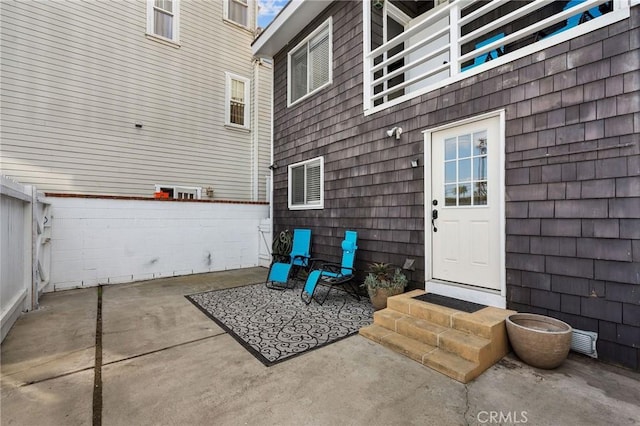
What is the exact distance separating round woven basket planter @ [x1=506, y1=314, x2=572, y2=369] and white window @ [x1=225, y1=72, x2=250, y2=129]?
7821 millimetres

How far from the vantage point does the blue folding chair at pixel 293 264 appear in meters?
4.92

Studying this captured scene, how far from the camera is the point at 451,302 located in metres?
3.19

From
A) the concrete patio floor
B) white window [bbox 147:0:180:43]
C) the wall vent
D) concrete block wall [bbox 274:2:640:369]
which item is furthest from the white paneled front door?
white window [bbox 147:0:180:43]

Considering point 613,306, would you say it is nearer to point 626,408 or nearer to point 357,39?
point 626,408

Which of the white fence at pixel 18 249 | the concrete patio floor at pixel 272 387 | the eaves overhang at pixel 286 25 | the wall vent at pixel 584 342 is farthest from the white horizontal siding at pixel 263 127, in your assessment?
the wall vent at pixel 584 342

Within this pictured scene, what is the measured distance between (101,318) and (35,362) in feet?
3.74

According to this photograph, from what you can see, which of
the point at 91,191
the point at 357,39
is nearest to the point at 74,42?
the point at 91,191

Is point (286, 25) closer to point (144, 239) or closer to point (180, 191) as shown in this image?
point (180, 191)

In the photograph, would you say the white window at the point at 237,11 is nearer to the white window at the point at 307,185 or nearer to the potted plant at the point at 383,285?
the white window at the point at 307,185

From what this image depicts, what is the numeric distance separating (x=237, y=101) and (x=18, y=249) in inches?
244

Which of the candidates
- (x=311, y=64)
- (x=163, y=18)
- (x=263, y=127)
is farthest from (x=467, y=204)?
(x=163, y=18)

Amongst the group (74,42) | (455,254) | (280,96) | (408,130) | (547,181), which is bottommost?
(455,254)

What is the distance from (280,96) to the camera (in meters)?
6.64

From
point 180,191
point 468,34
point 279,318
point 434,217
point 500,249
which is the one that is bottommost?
point 279,318
